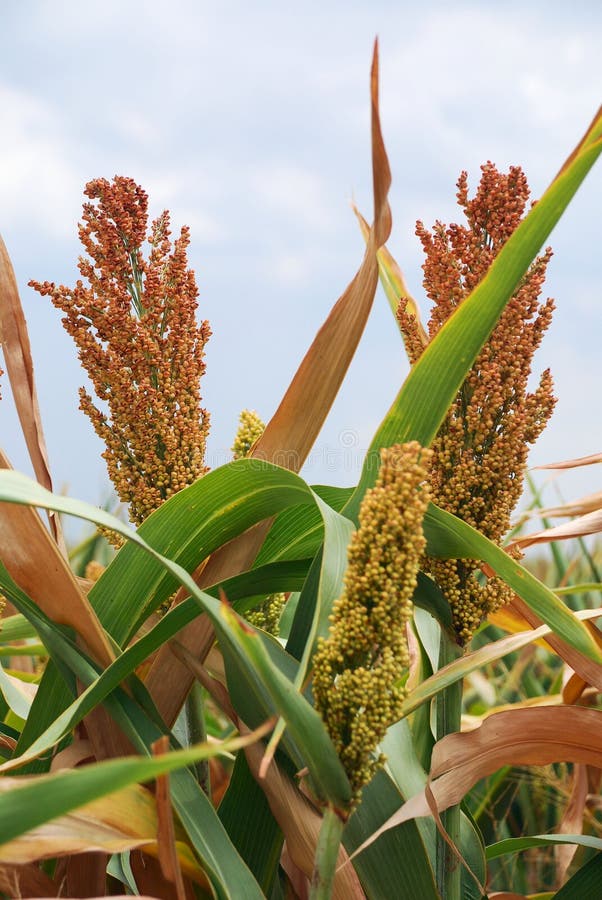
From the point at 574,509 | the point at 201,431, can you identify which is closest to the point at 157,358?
the point at 201,431

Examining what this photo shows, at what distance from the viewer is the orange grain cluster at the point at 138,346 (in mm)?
923

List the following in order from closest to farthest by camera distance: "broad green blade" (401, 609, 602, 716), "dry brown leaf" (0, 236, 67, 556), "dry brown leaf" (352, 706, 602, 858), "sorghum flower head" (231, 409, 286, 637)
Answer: "broad green blade" (401, 609, 602, 716) → "dry brown leaf" (352, 706, 602, 858) → "dry brown leaf" (0, 236, 67, 556) → "sorghum flower head" (231, 409, 286, 637)

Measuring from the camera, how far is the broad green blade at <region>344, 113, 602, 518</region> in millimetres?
730

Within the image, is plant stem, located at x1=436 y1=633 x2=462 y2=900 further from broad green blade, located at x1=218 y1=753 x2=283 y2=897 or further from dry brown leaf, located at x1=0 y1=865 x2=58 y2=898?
dry brown leaf, located at x1=0 y1=865 x2=58 y2=898

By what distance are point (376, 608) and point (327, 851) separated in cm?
19

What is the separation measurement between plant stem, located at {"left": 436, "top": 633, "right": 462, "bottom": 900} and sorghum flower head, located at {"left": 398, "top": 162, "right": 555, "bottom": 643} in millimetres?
24

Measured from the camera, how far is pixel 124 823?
705mm

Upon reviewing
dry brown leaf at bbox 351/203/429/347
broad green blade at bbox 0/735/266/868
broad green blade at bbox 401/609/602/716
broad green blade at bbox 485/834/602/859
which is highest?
dry brown leaf at bbox 351/203/429/347

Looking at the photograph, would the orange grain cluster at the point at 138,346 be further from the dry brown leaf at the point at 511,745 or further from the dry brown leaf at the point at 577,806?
the dry brown leaf at the point at 577,806

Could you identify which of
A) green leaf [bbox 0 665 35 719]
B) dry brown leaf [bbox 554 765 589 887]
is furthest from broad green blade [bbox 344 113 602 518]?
dry brown leaf [bbox 554 765 589 887]

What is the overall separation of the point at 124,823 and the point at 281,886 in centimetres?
34

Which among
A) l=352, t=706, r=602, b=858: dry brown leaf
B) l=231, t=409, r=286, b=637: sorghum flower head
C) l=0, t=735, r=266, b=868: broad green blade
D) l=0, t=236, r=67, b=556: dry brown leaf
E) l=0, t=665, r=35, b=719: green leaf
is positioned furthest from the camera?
l=0, t=665, r=35, b=719: green leaf

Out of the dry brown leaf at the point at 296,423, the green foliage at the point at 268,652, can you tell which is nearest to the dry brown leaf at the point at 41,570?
the green foliage at the point at 268,652

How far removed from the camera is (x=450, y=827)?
86 centimetres
